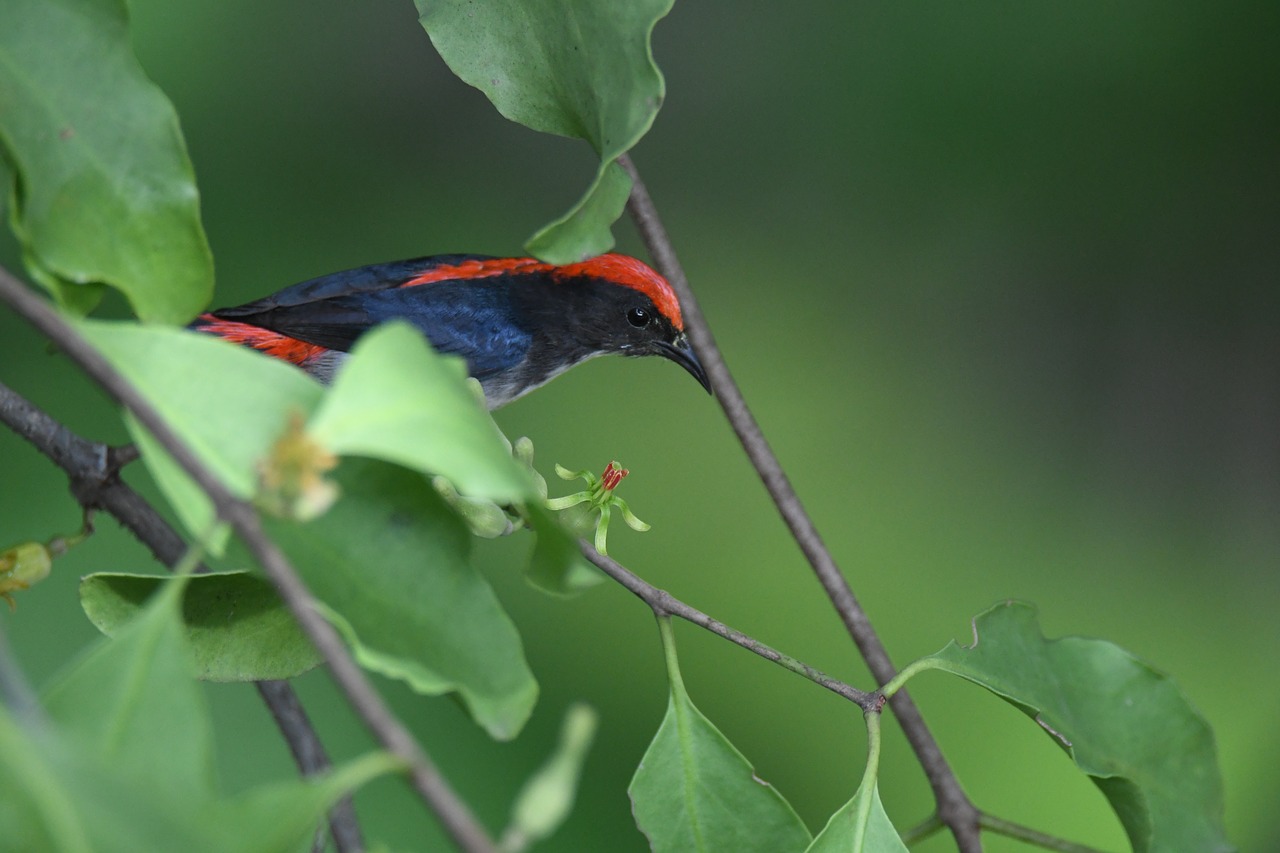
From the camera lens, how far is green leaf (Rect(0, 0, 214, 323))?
48 cm

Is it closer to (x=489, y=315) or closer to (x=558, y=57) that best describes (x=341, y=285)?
(x=489, y=315)

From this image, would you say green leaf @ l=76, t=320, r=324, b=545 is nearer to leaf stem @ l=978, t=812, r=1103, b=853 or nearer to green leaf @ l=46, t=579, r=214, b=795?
green leaf @ l=46, t=579, r=214, b=795

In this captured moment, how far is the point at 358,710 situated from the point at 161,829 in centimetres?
6

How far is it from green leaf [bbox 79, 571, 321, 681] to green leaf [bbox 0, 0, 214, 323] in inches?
6.4

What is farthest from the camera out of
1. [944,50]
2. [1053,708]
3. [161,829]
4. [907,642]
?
[944,50]

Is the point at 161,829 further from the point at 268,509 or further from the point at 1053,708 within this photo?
the point at 1053,708

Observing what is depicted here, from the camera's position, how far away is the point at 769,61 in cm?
198

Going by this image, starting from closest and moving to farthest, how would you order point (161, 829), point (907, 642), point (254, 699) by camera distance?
point (161, 829), point (254, 699), point (907, 642)

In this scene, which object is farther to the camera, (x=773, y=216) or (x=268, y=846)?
(x=773, y=216)

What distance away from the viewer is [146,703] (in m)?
0.40

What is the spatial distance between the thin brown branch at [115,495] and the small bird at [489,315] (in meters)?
0.37

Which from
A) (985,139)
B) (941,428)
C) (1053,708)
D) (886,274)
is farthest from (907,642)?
(1053,708)

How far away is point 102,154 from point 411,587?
0.21 m

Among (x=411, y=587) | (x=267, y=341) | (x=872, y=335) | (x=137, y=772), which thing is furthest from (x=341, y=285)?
(x=872, y=335)
